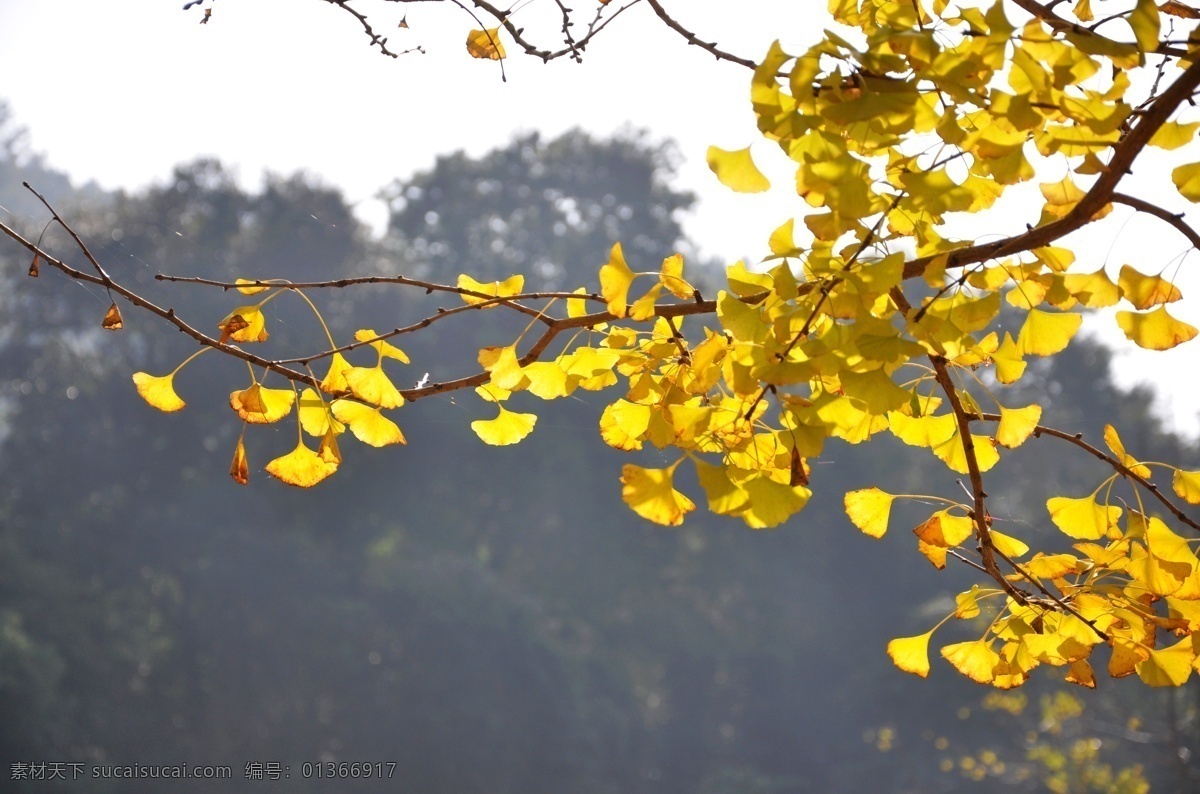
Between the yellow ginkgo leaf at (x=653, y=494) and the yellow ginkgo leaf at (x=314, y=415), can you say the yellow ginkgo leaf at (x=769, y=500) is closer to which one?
the yellow ginkgo leaf at (x=653, y=494)

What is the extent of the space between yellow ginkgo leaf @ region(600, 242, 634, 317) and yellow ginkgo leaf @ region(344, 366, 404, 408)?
0.13 metres

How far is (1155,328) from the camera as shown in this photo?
1.94 ft

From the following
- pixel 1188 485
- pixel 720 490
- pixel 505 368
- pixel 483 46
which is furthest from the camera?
pixel 483 46

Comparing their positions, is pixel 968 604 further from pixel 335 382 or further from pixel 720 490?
pixel 335 382

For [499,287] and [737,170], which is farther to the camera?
[499,287]

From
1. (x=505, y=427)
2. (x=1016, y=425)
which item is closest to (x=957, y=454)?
(x=1016, y=425)

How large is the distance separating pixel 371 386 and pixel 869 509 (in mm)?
314

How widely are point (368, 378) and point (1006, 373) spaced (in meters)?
0.36

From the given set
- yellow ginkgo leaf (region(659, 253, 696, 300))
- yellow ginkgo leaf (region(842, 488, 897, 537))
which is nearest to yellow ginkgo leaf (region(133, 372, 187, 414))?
yellow ginkgo leaf (region(659, 253, 696, 300))

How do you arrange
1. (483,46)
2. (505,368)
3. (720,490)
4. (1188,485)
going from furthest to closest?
(483,46)
(1188,485)
(505,368)
(720,490)

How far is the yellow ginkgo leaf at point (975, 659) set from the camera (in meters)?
0.64

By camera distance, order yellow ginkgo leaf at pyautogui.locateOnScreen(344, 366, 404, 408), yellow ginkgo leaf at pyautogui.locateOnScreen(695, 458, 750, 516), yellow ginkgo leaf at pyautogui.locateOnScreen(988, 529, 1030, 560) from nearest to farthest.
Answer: yellow ginkgo leaf at pyautogui.locateOnScreen(695, 458, 750, 516), yellow ginkgo leaf at pyautogui.locateOnScreen(344, 366, 404, 408), yellow ginkgo leaf at pyautogui.locateOnScreen(988, 529, 1030, 560)

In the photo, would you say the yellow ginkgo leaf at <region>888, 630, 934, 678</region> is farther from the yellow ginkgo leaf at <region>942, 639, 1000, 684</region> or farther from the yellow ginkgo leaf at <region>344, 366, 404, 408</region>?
the yellow ginkgo leaf at <region>344, 366, 404, 408</region>

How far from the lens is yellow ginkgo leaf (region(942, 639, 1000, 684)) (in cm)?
64
